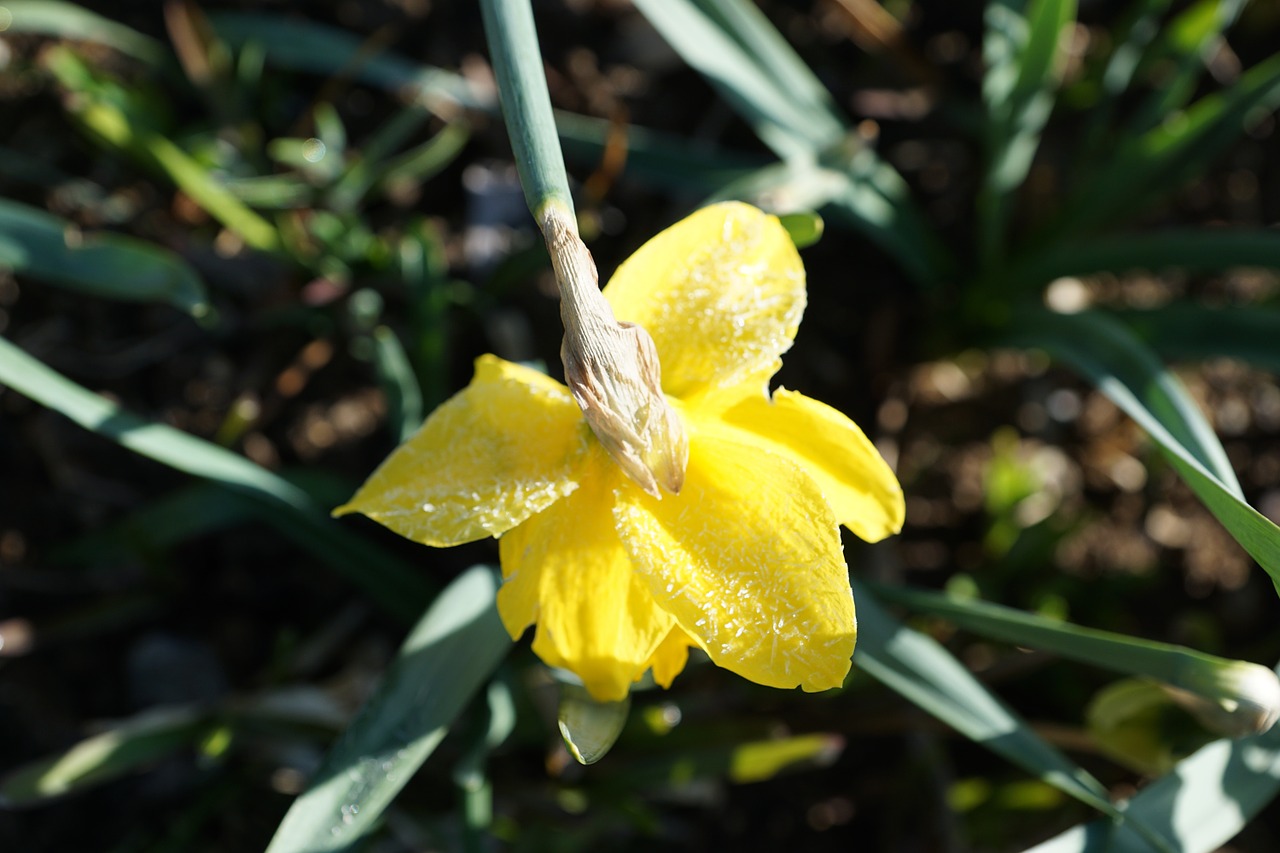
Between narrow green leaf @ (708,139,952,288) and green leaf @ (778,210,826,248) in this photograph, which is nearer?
green leaf @ (778,210,826,248)

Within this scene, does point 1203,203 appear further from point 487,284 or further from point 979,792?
point 487,284

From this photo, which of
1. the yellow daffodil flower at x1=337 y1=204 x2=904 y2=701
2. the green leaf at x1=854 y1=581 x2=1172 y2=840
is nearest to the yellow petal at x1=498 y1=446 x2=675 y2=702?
the yellow daffodil flower at x1=337 y1=204 x2=904 y2=701

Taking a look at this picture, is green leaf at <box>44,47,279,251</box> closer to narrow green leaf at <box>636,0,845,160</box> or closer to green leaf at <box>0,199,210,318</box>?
green leaf at <box>0,199,210,318</box>

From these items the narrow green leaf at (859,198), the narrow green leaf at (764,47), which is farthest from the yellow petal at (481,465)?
the narrow green leaf at (764,47)

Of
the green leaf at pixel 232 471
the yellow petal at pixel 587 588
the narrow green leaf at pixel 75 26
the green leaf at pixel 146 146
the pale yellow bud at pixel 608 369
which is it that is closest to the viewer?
the pale yellow bud at pixel 608 369

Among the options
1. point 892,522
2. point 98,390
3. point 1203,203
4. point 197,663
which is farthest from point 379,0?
point 1203,203

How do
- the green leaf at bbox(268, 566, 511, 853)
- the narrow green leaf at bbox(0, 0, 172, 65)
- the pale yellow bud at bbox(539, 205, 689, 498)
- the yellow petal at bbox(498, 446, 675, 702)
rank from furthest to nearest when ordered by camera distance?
the narrow green leaf at bbox(0, 0, 172, 65) → the green leaf at bbox(268, 566, 511, 853) → the yellow petal at bbox(498, 446, 675, 702) → the pale yellow bud at bbox(539, 205, 689, 498)

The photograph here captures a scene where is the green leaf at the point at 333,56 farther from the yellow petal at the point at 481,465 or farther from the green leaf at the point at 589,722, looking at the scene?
the green leaf at the point at 589,722
